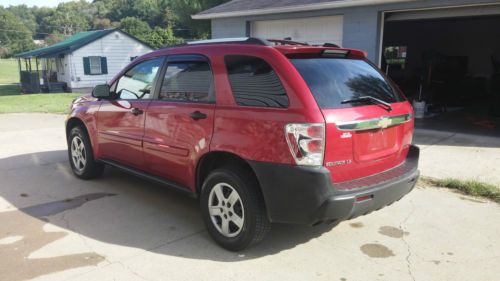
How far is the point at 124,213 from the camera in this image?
4660 mm

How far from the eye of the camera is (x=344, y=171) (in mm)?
3328

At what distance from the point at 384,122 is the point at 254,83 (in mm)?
1177

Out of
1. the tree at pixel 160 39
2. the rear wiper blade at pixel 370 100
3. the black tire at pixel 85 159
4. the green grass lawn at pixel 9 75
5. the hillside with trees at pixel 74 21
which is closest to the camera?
the rear wiper blade at pixel 370 100

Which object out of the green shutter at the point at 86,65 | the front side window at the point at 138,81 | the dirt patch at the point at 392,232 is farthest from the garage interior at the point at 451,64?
the green shutter at the point at 86,65

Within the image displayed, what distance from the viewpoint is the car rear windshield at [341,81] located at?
11.0 feet

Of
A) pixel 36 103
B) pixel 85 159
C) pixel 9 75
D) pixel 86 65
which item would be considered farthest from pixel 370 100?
pixel 9 75

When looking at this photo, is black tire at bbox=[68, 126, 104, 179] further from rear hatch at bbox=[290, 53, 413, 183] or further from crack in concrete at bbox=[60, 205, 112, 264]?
rear hatch at bbox=[290, 53, 413, 183]

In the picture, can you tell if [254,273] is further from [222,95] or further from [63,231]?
[63,231]

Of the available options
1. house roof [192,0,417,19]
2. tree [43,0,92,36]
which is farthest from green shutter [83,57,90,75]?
tree [43,0,92,36]

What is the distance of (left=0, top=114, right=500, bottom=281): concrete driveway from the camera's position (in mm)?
3391

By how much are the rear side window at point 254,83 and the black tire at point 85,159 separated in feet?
9.35

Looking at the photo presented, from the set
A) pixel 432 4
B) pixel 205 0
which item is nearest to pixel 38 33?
pixel 205 0

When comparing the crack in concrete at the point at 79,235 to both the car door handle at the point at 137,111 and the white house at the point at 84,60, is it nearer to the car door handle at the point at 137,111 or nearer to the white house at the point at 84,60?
the car door handle at the point at 137,111

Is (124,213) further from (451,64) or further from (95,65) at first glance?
(95,65)
